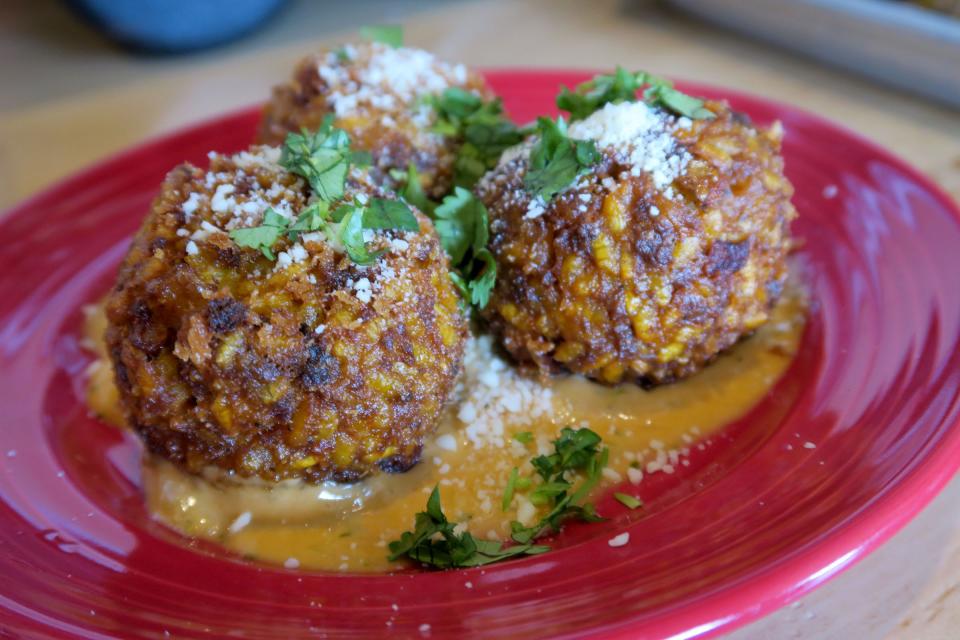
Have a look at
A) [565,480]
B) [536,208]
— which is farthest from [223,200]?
[565,480]

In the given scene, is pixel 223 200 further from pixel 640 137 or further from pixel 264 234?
pixel 640 137

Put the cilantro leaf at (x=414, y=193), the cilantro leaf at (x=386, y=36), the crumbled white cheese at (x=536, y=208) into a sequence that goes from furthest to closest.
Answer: the cilantro leaf at (x=386, y=36), the cilantro leaf at (x=414, y=193), the crumbled white cheese at (x=536, y=208)

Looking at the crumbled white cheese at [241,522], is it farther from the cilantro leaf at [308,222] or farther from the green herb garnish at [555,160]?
the green herb garnish at [555,160]

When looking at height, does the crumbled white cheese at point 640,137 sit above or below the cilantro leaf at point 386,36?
above

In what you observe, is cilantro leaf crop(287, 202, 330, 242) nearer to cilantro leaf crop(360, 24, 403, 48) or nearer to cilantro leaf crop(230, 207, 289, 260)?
cilantro leaf crop(230, 207, 289, 260)

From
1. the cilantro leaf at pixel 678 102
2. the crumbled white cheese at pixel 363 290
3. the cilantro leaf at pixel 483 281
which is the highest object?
the cilantro leaf at pixel 678 102

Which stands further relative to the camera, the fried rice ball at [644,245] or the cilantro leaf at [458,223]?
the cilantro leaf at [458,223]

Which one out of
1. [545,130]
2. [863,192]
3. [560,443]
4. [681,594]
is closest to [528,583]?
[681,594]

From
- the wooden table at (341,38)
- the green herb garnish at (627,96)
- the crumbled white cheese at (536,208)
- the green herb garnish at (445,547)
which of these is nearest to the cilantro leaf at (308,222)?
the crumbled white cheese at (536,208)

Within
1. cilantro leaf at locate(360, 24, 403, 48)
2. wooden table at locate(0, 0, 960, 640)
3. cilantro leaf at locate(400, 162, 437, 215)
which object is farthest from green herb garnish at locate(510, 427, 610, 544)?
wooden table at locate(0, 0, 960, 640)
